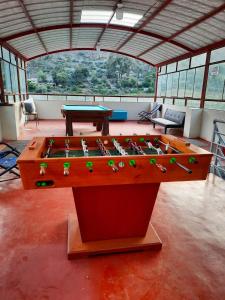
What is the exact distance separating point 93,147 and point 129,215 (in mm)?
763

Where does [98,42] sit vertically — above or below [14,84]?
above

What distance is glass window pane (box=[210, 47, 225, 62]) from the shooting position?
5.98m

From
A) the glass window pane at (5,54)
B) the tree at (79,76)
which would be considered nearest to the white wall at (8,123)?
the glass window pane at (5,54)

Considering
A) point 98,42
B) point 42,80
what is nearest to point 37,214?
point 98,42

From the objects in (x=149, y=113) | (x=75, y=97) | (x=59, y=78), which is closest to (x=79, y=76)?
(x=59, y=78)

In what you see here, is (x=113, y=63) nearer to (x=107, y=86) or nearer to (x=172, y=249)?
(x=107, y=86)

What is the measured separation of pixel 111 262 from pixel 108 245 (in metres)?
0.14

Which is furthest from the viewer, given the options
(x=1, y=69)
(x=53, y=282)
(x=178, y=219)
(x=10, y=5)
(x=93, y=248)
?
(x=1, y=69)

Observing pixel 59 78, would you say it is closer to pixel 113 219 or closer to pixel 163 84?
pixel 163 84

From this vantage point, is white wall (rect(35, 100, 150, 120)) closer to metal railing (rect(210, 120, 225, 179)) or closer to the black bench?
the black bench

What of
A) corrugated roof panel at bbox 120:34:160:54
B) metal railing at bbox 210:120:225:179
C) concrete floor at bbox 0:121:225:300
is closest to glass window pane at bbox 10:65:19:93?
corrugated roof panel at bbox 120:34:160:54

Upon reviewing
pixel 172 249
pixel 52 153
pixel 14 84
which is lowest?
pixel 172 249

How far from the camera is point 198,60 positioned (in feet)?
23.8

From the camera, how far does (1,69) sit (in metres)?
6.15
